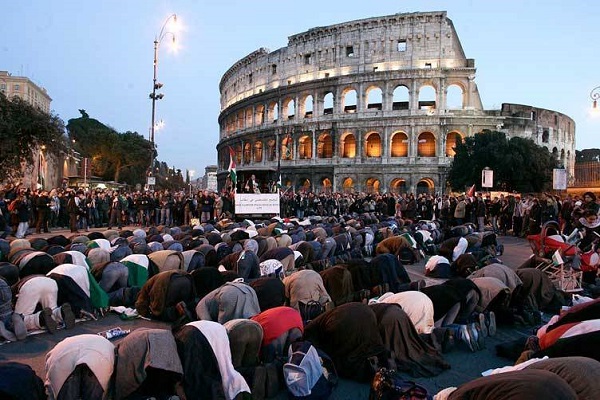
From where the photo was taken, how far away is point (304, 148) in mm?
49562

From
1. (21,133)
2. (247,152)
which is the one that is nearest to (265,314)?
(21,133)

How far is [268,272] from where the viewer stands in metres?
9.08

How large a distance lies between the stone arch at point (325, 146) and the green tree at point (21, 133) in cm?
2739

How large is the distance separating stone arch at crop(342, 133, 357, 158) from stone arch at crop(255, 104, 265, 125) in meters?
11.8

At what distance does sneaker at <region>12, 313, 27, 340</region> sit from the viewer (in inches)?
254

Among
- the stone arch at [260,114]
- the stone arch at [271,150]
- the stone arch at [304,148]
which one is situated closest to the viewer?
the stone arch at [304,148]

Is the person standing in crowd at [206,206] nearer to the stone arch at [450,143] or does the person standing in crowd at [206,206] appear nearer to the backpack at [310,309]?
the backpack at [310,309]

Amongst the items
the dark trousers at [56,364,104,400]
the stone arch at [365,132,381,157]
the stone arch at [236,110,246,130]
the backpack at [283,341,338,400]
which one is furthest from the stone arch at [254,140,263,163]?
the dark trousers at [56,364,104,400]

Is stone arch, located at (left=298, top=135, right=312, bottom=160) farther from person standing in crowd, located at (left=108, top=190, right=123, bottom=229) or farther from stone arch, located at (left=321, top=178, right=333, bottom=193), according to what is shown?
person standing in crowd, located at (left=108, top=190, right=123, bottom=229)

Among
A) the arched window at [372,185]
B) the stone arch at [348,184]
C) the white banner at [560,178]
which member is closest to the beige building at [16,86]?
the stone arch at [348,184]

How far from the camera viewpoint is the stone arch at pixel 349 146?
46312mm

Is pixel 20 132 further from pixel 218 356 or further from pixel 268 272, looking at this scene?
pixel 218 356

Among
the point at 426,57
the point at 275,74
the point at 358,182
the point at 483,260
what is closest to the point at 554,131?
the point at 426,57

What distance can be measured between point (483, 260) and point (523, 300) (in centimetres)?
396
